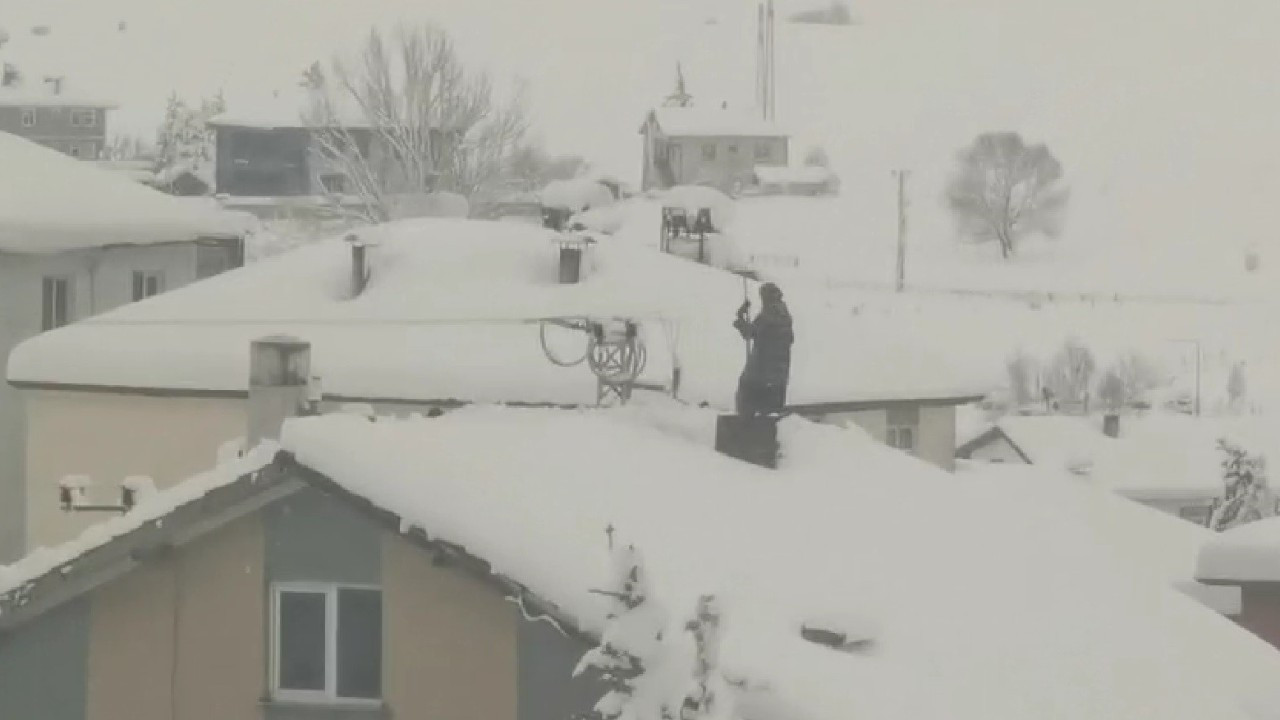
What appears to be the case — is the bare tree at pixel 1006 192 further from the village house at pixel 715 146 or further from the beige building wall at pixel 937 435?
the beige building wall at pixel 937 435

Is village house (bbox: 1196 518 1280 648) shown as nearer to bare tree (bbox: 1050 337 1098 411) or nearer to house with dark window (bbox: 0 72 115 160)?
house with dark window (bbox: 0 72 115 160)

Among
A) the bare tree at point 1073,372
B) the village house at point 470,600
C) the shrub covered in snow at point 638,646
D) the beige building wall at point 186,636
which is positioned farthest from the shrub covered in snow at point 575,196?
the shrub covered in snow at point 638,646

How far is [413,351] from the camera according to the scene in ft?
32.9

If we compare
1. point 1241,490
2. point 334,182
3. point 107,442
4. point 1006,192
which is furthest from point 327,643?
point 1006,192

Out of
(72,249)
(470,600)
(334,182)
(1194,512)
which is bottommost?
(1194,512)

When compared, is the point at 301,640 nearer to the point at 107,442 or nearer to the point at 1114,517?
the point at 107,442

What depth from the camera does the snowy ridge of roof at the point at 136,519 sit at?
498 centimetres

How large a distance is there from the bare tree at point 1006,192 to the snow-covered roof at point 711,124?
101 inches

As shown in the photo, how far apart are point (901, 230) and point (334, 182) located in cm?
607

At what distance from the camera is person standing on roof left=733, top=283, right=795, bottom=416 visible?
5.86 m

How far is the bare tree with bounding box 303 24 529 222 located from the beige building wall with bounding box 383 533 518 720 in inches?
531

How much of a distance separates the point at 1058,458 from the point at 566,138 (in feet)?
18.0

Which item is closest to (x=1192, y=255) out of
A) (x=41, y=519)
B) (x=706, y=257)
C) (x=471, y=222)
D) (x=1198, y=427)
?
(x=1198, y=427)


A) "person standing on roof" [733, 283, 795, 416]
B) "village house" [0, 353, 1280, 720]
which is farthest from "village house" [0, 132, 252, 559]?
"village house" [0, 353, 1280, 720]
